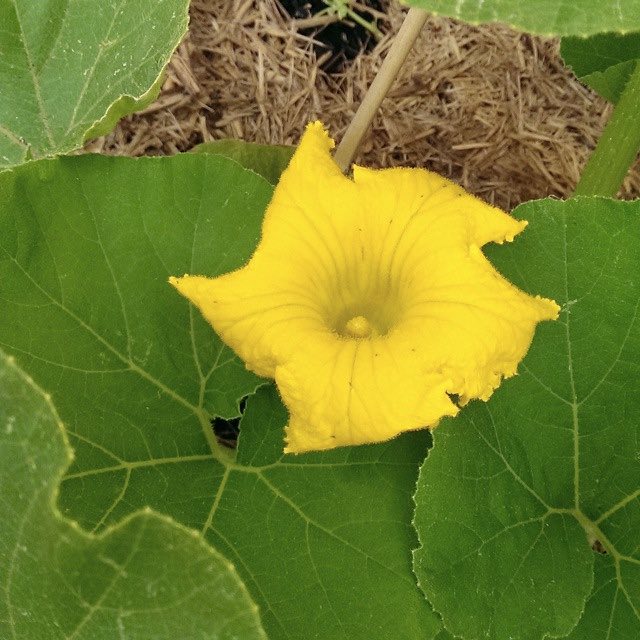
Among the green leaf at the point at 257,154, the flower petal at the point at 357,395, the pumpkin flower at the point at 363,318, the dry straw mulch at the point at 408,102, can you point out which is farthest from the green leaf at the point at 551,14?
the dry straw mulch at the point at 408,102

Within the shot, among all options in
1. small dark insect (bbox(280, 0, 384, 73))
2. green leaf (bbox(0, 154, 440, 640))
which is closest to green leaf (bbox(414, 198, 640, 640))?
green leaf (bbox(0, 154, 440, 640))

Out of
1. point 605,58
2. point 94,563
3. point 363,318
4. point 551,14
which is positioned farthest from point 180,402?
point 605,58

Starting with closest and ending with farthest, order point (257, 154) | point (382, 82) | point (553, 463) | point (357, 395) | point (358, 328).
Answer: point (357, 395) < point (358, 328) < point (553, 463) < point (382, 82) < point (257, 154)

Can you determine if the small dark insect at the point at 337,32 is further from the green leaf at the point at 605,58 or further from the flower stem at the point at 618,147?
the flower stem at the point at 618,147

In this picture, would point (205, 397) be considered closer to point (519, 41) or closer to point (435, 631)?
point (435, 631)

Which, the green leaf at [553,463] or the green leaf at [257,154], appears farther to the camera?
the green leaf at [257,154]

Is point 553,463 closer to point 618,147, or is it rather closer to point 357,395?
A: point 357,395
